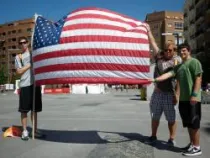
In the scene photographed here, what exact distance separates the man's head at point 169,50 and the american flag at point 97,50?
308mm

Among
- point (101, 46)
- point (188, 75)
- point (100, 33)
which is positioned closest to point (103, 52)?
point (101, 46)

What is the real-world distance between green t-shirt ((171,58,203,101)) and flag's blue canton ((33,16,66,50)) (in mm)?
2205

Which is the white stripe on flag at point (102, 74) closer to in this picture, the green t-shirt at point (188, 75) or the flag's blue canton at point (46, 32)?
the flag's blue canton at point (46, 32)

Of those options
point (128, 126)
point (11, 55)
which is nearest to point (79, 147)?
point (128, 126)

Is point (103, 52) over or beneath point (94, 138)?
over

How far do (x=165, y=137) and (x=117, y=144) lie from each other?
1.46 metres

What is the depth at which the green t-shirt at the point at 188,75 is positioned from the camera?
655 cm

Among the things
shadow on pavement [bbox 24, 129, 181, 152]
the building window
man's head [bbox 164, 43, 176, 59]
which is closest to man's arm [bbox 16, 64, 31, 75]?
shadow on pavement [bbox 24, 129, 181, 152]

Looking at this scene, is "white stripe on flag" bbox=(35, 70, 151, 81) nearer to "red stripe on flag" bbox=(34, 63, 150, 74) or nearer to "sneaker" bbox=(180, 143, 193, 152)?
"red stripe on flag" bbox=(34, 63, 150, 74)

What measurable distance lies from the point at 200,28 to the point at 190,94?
7407 cm

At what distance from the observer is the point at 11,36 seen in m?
142

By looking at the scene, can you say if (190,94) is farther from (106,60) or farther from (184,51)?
(106,60)

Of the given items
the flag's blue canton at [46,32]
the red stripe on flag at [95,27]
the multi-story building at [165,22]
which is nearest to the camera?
the red stripe on flag at [95,27]

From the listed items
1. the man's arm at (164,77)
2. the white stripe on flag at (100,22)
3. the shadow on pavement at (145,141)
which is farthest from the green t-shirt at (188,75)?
the white stripe on flag at (100,22)
